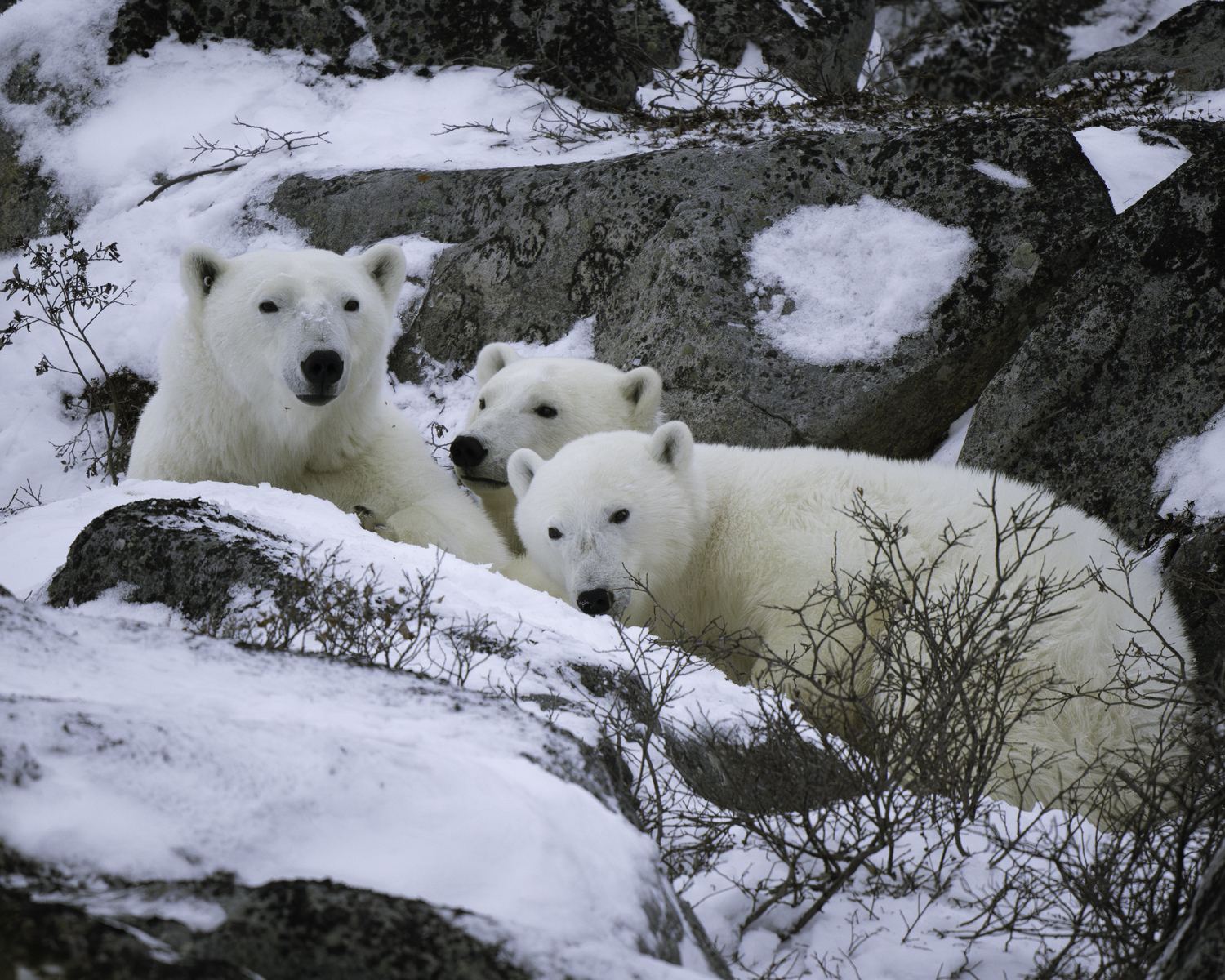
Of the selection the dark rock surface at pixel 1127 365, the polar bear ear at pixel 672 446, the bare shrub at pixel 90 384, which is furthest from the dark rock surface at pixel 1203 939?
the bare shrub at pixel 90 384

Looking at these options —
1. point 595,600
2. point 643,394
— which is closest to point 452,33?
point 643,394

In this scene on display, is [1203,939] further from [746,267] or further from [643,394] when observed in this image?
[746,267]

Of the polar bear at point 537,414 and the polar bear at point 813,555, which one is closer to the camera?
the polar bear at point 813,555

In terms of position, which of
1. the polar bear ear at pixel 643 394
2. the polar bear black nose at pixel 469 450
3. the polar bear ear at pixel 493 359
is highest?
the polar bear ear at pixel 643 394

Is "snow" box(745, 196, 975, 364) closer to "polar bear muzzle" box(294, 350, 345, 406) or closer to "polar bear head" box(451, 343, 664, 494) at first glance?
"polar bear head" box(451, 343, 664, 494)

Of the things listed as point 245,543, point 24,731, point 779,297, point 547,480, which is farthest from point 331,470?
point 24,731

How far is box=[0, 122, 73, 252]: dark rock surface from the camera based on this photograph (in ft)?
28.2

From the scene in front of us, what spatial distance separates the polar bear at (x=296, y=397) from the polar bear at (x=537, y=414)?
0.81 feet

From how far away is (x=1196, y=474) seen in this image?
4223mm

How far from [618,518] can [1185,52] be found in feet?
27.6

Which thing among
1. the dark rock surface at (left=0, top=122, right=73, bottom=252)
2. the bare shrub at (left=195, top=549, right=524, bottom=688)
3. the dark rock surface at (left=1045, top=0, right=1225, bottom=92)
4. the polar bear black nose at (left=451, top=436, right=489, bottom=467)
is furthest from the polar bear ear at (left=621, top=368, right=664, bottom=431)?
the dark rock surface at (left=1045, top=0, right=1225, bottom=92)

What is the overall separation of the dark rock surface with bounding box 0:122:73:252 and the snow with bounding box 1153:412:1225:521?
8193 millimetres

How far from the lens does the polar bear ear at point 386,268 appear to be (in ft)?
15.9

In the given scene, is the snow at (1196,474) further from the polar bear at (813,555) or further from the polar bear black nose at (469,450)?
the polar bear black nose at (469,450)
